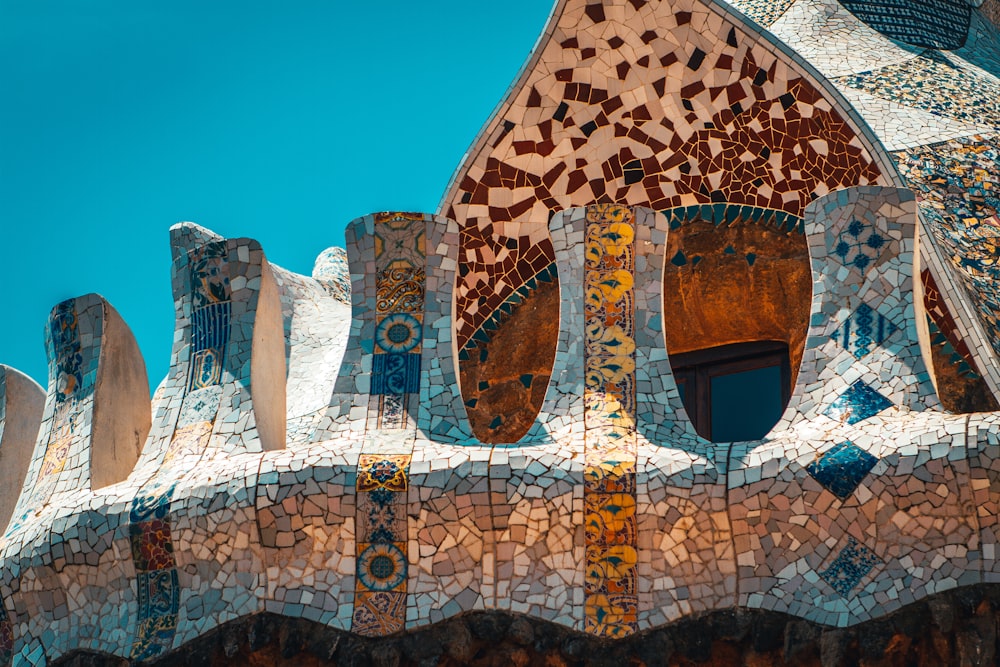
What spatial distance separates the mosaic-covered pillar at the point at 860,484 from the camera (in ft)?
18.5

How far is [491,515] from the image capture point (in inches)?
233

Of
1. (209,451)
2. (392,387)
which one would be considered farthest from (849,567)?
(209,451)

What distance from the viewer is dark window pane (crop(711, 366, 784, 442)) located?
293 inches

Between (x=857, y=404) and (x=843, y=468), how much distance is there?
33 cm

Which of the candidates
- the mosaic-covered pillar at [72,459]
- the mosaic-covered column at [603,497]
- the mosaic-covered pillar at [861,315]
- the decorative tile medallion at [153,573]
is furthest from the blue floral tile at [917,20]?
the decorative tile medallion at [153,573]

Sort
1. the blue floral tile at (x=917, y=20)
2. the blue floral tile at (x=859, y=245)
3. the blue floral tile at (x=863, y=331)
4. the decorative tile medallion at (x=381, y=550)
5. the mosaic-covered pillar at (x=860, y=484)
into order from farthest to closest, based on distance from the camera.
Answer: the blue floral tile at (x=917, y=20) < the blue floral tile at (x=859, y=245) < the blue floral tile at (x=863, y=331) < the decorative tile medallion at (x=381, y=550) < the mosaic-covered pillar at (x=860, y=484)

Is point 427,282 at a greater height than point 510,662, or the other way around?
point 427,282

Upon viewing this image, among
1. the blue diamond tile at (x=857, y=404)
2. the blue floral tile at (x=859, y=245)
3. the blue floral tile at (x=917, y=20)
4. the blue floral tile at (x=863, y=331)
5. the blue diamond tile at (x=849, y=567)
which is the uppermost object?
the blue floral tile at (x=917, y=20)

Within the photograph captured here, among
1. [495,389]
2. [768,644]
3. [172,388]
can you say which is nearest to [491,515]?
[768,644]

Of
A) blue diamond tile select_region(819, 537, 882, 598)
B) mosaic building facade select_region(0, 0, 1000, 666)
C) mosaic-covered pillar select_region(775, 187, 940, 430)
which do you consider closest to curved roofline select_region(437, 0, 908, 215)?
mosaic building facade select_region(0, 0, 1000, 666)

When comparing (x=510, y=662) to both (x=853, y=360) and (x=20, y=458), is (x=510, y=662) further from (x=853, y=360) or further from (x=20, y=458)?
(x=20, y=458)

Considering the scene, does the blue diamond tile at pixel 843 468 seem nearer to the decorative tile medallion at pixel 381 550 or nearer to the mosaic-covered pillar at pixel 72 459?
the decorative tile medallion at pixel 381 550

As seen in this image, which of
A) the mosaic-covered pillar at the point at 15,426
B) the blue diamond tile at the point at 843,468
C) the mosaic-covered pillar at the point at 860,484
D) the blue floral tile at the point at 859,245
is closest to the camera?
Result: the mosaic-covered pillar at the point at 860,484

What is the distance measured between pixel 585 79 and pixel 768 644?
10.4ft
